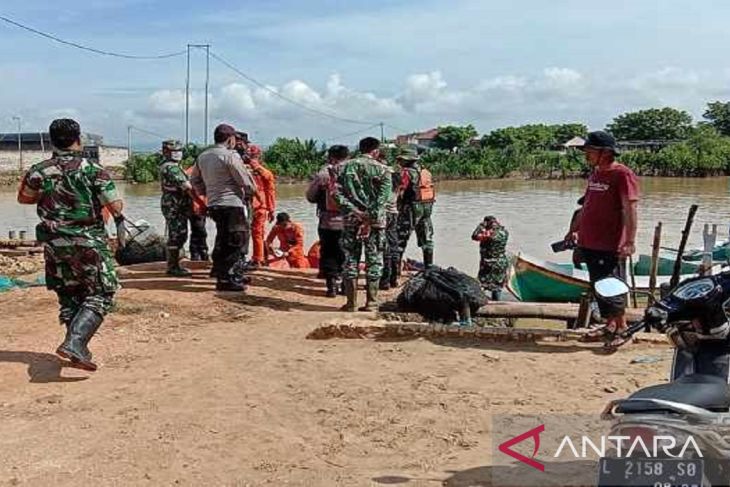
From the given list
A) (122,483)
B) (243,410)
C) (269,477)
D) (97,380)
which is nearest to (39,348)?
(97,380)

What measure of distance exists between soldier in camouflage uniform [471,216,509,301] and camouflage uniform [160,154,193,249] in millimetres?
3592

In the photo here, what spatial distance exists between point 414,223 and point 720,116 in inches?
3133

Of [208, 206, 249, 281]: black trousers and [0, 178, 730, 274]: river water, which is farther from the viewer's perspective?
[0, 178, 730, 274]: river water

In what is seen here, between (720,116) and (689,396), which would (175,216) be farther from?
(720,116)

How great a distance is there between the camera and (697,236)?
21.9m

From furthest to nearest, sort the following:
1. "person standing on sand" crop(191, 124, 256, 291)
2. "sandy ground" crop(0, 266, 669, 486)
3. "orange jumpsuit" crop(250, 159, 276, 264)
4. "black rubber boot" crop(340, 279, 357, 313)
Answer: "orange jumpsuit" crop(250, 159, 276, 264)
"person standing on sand" crop(191, 124, 256, 291)
"black rubber boot" crop(340, 279, 357, 313)
"sandy ground" crop(0, 266, 669, 486)

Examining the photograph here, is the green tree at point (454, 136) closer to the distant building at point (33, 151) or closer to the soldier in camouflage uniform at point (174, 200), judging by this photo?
the distant building at point (33, 151)

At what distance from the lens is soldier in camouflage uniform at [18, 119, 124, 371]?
16.3 feet

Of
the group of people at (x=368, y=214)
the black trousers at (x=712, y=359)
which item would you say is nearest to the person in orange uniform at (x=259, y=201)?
the group of people at (x=368, y=214)

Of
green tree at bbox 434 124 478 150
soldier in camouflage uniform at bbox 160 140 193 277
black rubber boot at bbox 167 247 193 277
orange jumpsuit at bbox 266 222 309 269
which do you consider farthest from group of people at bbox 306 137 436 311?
green tree at bbox 434 124 478 150

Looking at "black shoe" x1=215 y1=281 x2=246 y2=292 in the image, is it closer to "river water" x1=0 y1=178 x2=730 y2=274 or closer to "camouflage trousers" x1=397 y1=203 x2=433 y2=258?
"camouflage trousers" x1=397 y1=203 x2=433 y2=258

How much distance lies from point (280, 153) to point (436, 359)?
48686 mm

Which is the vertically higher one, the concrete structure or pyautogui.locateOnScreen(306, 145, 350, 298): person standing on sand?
the concrete structure

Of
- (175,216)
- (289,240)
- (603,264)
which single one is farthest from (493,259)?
(603,264)
